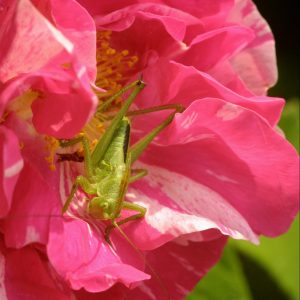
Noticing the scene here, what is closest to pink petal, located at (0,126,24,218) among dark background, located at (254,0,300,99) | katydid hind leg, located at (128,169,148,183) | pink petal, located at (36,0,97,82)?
pink petal, located at (36,0,97,82)

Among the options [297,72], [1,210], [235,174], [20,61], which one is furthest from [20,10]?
[297,72]

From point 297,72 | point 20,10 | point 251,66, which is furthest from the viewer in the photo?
point 297,72

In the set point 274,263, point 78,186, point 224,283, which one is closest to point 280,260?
point 274,263

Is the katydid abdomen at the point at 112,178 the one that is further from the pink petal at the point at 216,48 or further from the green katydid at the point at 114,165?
the pink petal at the point at 216,48

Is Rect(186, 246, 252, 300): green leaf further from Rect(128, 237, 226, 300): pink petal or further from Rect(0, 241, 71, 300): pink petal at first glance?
Rect(0, 241, 71, 300): pink petal

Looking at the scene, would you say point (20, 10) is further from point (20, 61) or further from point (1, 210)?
point (1, 210)

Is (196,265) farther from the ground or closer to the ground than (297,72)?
farther from the ground
